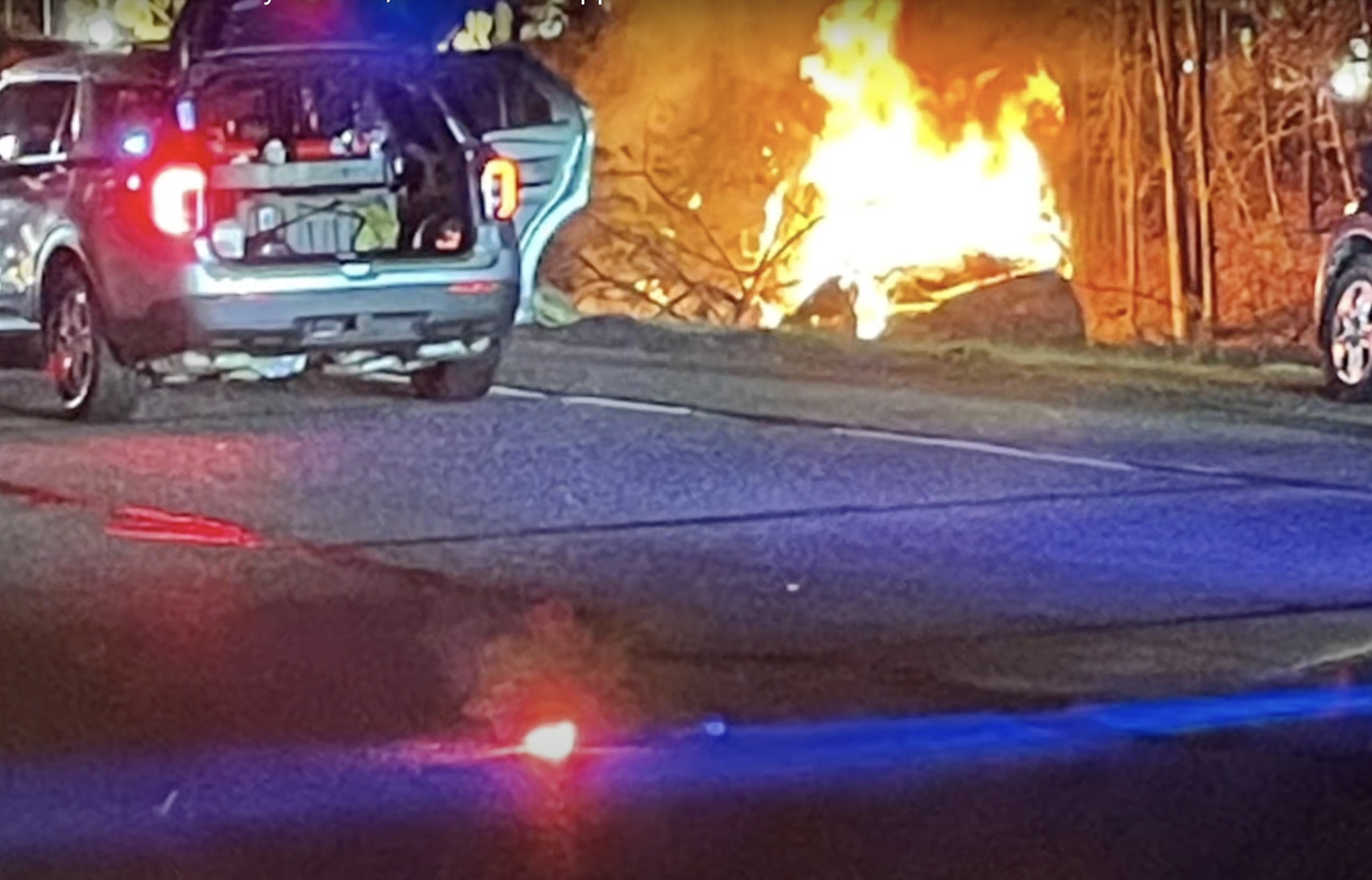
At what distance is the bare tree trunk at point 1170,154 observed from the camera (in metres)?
19.1

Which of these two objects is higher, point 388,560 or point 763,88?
point 763,88

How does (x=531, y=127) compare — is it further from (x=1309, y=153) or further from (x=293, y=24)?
(x=1309, y=153)

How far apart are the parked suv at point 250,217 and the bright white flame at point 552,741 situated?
20.7 ft

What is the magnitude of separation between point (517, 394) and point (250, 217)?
6.92 ft

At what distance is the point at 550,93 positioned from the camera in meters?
16.8

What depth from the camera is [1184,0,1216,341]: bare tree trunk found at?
1897 centimetres

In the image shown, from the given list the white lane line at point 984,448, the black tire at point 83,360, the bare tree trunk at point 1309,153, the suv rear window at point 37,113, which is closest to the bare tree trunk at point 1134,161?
the bare tree trunk at point 1309,153

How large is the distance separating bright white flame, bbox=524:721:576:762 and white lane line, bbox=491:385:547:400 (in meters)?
7.51

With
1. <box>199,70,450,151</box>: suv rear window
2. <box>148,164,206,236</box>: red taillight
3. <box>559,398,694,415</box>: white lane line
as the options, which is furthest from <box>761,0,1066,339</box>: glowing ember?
<box>148,164,206,236</box>: red taillight

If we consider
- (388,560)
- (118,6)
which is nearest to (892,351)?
(388,560)

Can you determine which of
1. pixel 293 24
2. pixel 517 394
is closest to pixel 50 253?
pixel 293 24

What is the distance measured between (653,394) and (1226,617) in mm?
6578

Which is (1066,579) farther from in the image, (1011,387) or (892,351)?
(892,351)

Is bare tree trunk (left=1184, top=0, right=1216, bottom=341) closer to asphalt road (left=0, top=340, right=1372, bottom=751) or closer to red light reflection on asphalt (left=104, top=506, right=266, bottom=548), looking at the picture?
asphalt road (left=0, top=340, right=1372, bottom=751)
